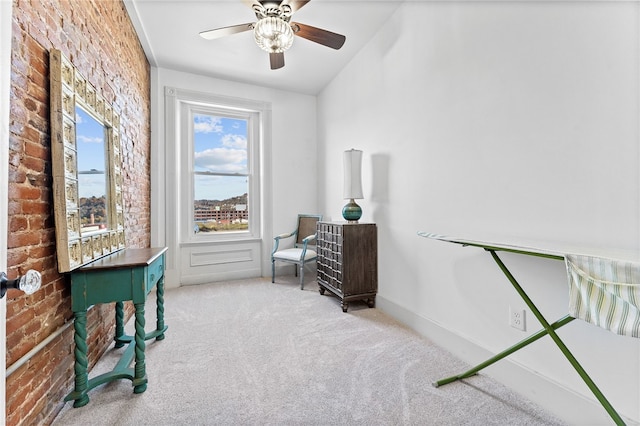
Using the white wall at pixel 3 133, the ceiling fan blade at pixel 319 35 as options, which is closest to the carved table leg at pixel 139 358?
the white wall at pixel 3 133

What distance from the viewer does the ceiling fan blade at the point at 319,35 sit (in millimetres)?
2293

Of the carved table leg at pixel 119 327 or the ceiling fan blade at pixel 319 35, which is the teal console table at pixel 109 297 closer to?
the carved table leg at pixel 119 327

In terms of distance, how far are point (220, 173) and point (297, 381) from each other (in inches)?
127

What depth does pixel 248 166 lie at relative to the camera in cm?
432

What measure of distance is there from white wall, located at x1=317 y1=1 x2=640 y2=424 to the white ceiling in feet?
1.33

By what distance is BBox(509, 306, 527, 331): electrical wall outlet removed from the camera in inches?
62.7

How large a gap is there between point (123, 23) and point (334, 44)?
1952mm

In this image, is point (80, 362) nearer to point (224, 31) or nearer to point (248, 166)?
point (224, 31)

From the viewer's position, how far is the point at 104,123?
1.99 meters

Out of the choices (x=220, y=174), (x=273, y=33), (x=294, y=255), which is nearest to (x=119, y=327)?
(x=294, y=255)

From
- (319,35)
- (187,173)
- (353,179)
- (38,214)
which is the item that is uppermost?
(319,35)

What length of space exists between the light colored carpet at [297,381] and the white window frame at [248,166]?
152 cm

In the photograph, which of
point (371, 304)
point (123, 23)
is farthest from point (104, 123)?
point (371, 304)

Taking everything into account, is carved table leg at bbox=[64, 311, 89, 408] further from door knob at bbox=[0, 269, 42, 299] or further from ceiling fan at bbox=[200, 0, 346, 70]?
ceiling fan at bbox=[200, 0, 346, 70]
